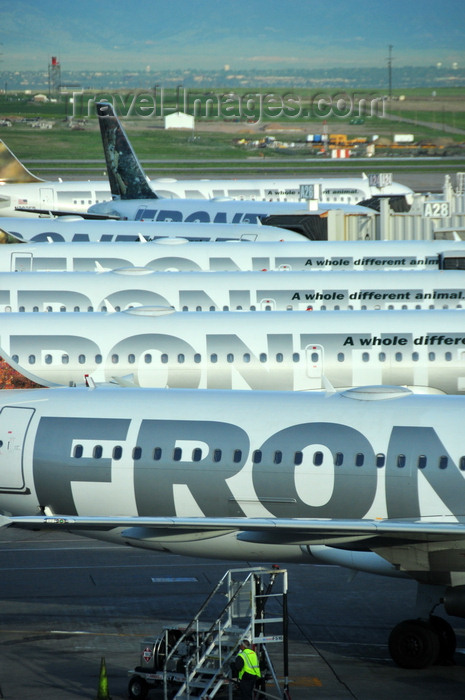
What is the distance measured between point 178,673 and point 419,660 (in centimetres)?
463

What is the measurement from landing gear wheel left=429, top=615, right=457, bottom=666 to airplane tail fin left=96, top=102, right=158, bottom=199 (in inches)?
2199

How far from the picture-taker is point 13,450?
79.5ft

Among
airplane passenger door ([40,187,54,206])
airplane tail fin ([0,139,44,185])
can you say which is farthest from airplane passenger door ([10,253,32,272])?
airplane tail fin ([0,139,44,185])

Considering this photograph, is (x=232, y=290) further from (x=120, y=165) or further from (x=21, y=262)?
(x=120, y=165)

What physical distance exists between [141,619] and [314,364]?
13783 millimetres

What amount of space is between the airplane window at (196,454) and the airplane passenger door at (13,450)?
12.2 feet

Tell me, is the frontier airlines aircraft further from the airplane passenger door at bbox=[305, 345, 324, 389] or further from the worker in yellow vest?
the airplane passenger door at bbox=[305, 345, 324, 389]

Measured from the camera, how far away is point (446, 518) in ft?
72.0

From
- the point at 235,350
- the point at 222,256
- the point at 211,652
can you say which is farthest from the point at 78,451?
the point at 222,256

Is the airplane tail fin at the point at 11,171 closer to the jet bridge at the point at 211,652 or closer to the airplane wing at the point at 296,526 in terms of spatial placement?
the airplane wing at the point at 296,526

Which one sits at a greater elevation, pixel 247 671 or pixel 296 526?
pixel 296 526

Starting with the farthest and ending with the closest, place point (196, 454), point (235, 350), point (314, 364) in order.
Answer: point (314, 364)
point (235, 350)
point (196, 454)

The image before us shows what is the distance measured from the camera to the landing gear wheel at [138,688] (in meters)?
20.0

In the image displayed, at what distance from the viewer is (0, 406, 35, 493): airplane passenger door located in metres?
24.2
